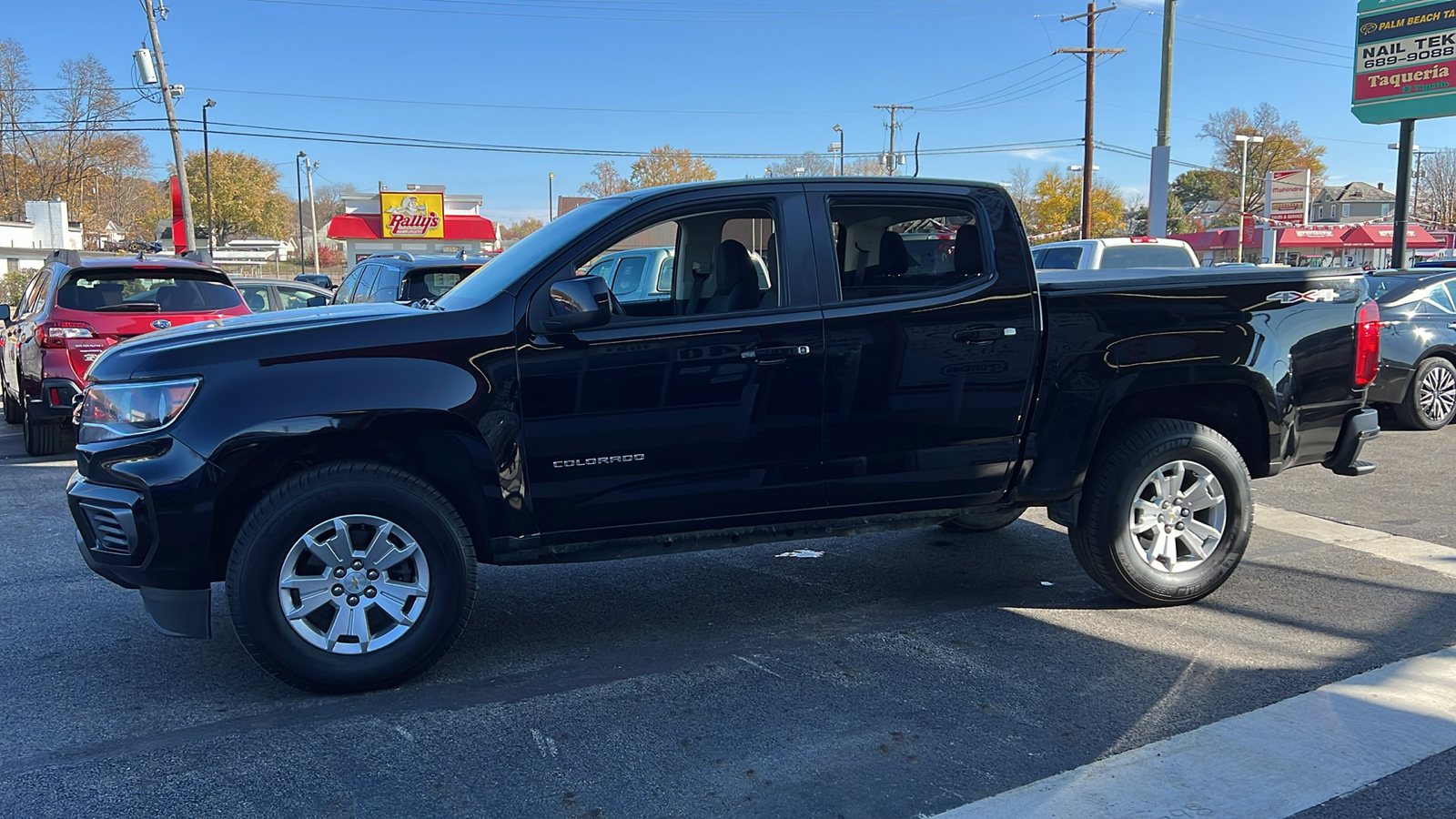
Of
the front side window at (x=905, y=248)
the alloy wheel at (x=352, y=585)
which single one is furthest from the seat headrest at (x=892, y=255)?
the alloy wheel at (x=352, y=585)

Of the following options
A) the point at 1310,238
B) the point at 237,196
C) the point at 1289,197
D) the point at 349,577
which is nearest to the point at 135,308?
the point at 349,577

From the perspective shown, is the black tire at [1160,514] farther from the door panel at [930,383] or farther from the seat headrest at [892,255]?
the seat headrest at [892,255]

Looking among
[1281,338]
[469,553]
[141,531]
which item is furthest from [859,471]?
[141,531]

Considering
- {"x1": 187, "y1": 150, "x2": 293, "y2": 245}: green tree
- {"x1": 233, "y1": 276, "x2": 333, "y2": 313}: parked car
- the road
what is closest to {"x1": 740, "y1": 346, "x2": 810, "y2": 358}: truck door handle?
the road

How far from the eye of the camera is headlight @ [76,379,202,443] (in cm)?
379

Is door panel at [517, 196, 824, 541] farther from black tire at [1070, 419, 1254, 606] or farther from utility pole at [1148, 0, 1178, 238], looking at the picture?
utility pole at [1148, 0, 1178, 238]

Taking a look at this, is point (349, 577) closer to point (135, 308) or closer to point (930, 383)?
point (930, 383)

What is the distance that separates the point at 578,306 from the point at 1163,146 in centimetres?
2095

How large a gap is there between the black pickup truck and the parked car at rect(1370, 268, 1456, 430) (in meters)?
5.84

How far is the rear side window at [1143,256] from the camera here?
1352cm

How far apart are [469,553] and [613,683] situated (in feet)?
2.53

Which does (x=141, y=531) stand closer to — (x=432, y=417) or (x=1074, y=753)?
(x=432, y=417)

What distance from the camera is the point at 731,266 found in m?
4.64

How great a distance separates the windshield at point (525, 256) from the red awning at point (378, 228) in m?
53.2
